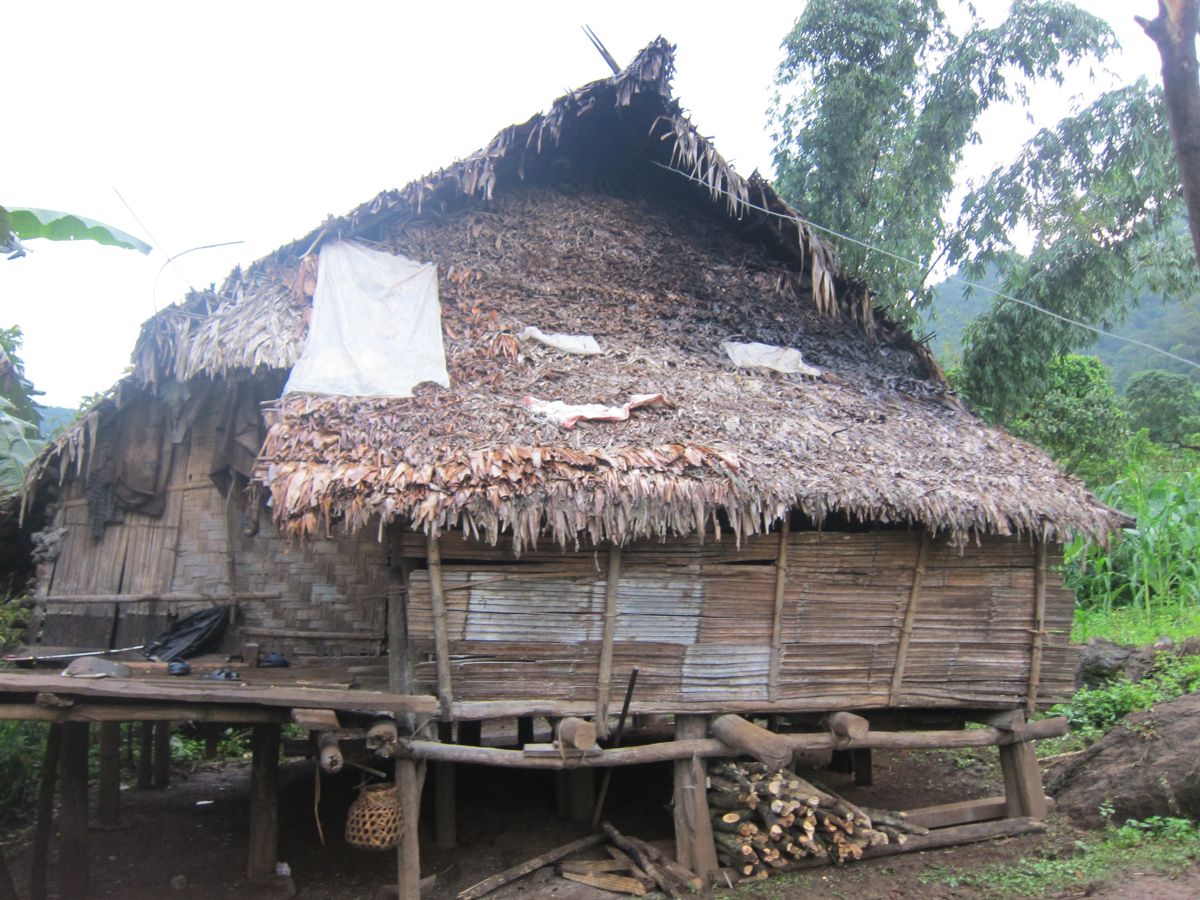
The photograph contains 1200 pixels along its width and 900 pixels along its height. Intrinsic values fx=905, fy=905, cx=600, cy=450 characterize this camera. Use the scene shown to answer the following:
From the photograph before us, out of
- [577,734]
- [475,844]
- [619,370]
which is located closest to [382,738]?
[577,734]

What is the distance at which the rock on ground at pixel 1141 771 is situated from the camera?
582 cm

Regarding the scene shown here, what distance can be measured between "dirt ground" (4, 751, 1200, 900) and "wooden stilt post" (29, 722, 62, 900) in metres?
0.39

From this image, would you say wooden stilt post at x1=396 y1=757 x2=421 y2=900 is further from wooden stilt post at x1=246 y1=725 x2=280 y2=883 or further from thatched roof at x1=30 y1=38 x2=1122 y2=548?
thatched roof at x1=30 y1=38 x2=1122 y2=548

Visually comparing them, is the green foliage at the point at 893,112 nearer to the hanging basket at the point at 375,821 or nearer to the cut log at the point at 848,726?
the cut log at the point at 848,726

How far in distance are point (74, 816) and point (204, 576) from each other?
173 centimetres

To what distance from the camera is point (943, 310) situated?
26906mm

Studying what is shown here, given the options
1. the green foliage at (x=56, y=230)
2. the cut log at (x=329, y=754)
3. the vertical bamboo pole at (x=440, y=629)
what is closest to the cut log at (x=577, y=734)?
the vertical bamboo pole at (x=440, y=629)

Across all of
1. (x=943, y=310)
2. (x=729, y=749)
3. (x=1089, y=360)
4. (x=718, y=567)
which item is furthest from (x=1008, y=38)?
(x=943, y=310)

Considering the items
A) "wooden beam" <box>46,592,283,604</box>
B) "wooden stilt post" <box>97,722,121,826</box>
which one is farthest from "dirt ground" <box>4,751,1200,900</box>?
"wooden beam" <box>46,592,283,604</box>

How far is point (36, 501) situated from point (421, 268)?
13.9 ft

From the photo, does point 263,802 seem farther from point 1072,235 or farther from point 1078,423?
point 1078,423

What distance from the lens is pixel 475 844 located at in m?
6.34

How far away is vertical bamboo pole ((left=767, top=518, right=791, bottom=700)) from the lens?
18.4ft

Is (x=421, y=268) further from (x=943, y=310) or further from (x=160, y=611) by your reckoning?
(x=943, y=310)
